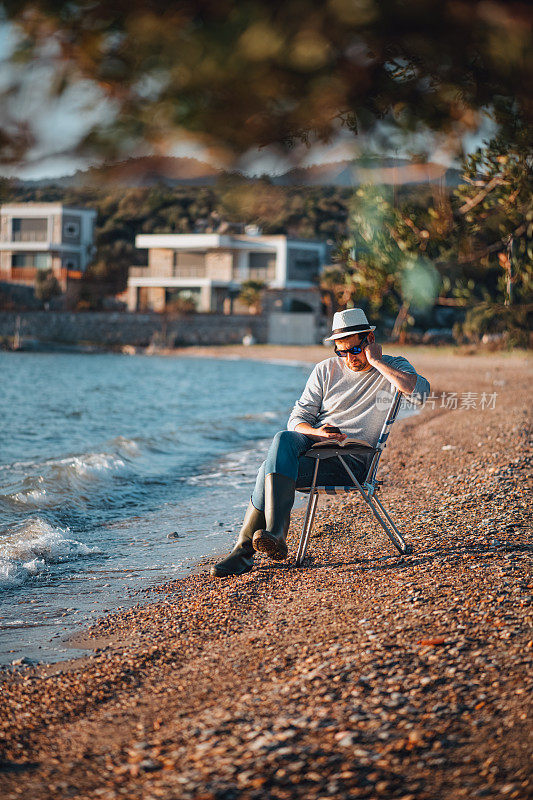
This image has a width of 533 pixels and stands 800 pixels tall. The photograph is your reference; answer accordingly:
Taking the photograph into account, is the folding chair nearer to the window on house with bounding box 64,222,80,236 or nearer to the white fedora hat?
the white fedora hat

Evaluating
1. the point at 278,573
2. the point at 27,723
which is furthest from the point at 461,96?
the point at 278,573

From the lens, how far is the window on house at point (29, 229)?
182ft

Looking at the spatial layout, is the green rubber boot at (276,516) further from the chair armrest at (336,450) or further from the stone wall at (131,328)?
the stone wall at (131,328)

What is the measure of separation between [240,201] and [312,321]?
47805 mm

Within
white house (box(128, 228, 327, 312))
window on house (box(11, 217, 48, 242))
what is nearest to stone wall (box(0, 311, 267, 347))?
white house (box(128, 228, 327, 312))

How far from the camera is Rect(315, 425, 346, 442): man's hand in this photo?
16.1 feet

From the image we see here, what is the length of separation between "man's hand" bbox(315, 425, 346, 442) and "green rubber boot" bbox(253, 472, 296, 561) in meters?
0.36

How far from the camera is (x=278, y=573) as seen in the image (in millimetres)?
4965

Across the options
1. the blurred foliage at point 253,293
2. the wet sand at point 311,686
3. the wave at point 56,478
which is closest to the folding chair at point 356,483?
the wet sand at point 311,686

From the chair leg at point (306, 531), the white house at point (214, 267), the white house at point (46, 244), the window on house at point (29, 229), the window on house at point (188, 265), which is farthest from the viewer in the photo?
the window on house at point (29, 229)

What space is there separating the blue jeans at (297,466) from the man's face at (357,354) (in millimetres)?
539

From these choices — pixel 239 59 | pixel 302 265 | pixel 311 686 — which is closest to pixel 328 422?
pixel 311 686

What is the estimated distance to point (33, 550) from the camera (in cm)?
634

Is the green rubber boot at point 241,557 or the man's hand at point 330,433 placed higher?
the man's hand at point 330,433
